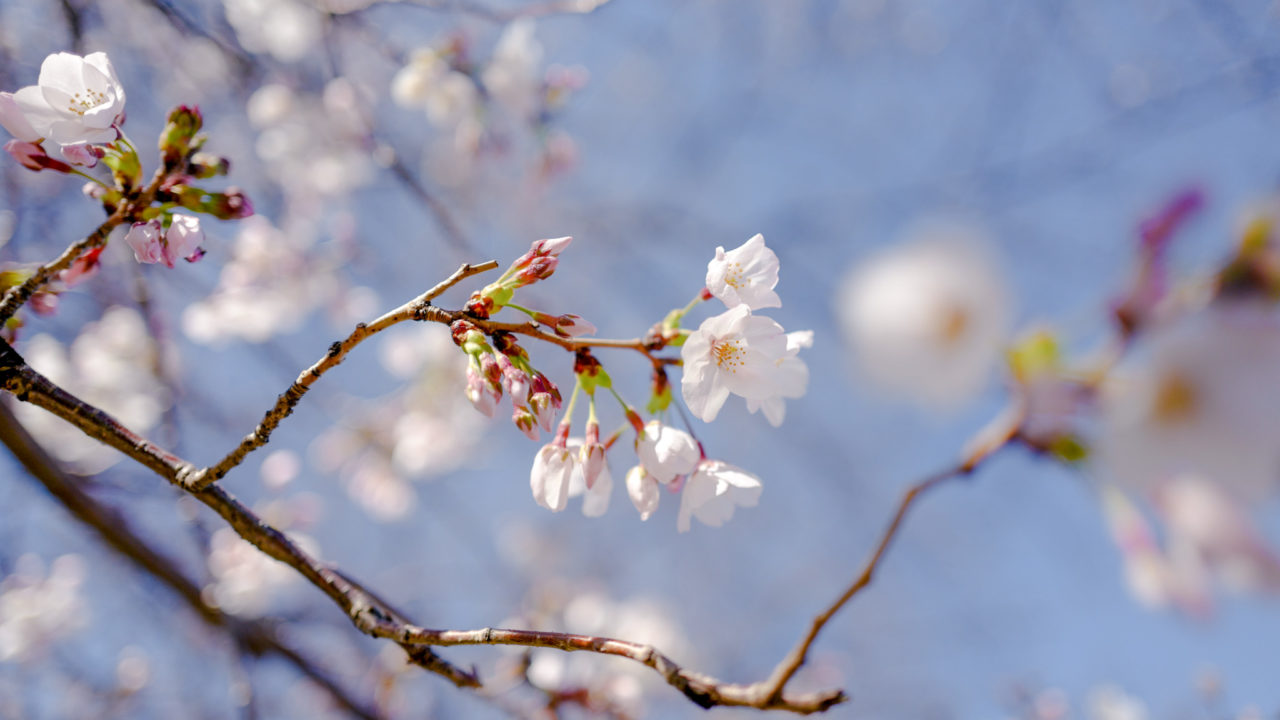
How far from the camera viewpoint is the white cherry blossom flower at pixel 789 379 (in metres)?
0.77

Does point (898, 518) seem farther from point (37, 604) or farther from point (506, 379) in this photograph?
point (37, 604)

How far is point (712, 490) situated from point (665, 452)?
90mm

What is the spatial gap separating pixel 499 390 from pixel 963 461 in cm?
47

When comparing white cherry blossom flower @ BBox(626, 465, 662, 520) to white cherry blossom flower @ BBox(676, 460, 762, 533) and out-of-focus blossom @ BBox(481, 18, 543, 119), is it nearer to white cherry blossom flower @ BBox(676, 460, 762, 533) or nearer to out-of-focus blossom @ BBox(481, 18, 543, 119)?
white cherry blossom flower @ BBox(676, 460, 762, 533)

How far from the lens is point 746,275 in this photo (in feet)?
2.40

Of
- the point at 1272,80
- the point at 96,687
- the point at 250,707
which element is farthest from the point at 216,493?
the point at 1272,80

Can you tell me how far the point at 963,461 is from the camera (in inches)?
24.3

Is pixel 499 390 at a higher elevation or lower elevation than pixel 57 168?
lower

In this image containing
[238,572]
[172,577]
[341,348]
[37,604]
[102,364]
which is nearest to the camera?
[341,348]

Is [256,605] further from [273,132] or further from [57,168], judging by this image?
[57,168]

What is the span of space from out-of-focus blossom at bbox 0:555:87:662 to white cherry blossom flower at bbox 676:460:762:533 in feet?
11.4

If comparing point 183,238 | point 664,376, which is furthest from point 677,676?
point 183,238

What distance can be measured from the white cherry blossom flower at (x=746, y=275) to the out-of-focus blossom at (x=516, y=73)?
1790 millimetres

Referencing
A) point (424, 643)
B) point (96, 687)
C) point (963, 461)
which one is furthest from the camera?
point (96, 687)
